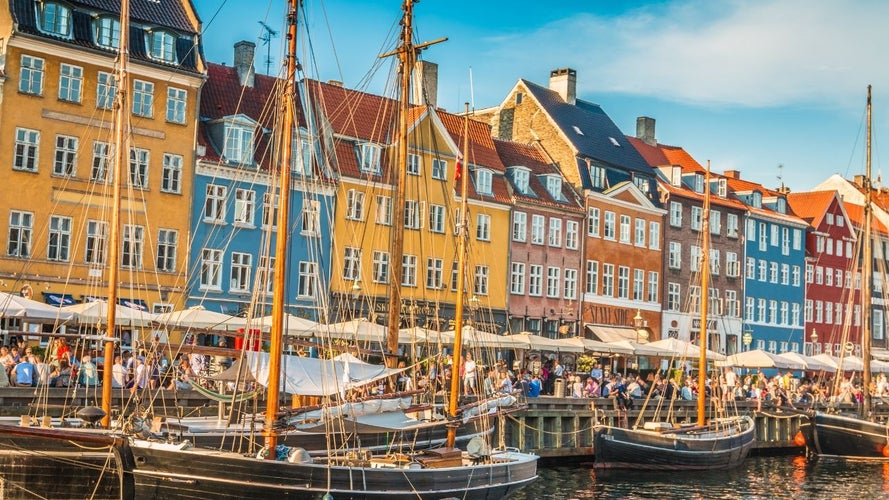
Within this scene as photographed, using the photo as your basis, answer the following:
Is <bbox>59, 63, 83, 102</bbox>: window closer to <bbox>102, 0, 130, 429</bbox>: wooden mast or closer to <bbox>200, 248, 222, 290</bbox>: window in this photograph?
<bbox>200, 248, 222, 290</bbox>: window

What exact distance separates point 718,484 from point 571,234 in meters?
23.8

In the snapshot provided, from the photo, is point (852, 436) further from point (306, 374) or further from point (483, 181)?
point (306, 374)

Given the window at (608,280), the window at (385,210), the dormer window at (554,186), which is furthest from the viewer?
the window at (608,280)

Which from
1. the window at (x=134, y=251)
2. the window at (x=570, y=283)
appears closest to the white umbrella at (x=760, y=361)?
the window at (x=570, y=283)

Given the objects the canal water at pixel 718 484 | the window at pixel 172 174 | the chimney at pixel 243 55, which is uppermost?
the chimney at pixel 243 55

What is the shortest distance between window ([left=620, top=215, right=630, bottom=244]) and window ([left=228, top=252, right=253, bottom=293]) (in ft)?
76.4

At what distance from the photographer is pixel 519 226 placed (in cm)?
5559

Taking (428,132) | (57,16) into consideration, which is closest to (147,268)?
(57,16)

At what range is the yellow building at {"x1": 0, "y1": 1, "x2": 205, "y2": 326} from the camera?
129 feet

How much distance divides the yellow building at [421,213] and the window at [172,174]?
644 centimetres

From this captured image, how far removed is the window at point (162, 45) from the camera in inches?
1686

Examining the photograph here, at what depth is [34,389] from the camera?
2689 cm

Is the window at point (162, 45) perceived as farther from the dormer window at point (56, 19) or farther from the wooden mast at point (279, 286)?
the wooden mast at point (279, 286)

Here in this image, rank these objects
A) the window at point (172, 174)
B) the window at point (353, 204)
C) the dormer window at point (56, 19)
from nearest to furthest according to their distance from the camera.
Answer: the dormer window at point (56, 19), the window at point (172, 174), the window at point (353, 204)
